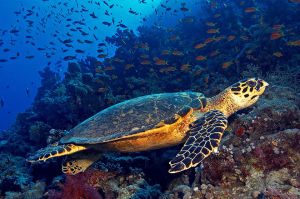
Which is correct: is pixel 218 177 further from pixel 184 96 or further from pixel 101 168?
pixel 101 168

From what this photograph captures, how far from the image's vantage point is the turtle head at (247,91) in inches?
138

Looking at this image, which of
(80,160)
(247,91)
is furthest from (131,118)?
(247,91)

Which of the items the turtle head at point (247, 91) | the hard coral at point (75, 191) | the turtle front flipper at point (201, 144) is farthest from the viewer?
the turtle head at point (247, 91)

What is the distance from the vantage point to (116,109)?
3.88 m

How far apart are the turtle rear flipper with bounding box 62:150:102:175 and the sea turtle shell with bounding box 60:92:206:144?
637 mm

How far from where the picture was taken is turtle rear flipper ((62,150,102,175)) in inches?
160

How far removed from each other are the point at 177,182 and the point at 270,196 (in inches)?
86.6

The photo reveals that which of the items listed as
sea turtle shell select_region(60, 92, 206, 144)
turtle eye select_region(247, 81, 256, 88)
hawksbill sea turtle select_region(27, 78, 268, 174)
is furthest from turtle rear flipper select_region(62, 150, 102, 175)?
turtle eye select_region(247, 81, 256, 88)

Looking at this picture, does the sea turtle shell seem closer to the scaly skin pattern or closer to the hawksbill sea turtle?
the hawksbill sea turtle

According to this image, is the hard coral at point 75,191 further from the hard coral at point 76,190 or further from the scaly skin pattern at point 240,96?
the scaly skin pattern at point 240,96

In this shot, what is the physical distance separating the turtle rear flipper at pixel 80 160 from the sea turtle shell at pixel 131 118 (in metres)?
0.64

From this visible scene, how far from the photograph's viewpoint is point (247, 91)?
141 inches

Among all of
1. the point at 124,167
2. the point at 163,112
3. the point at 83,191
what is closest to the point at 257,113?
the point at 163,112

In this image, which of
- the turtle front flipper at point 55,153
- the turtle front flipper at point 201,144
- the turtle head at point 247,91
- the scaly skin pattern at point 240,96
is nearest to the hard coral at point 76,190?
the turtle front flipper at point 55,153
